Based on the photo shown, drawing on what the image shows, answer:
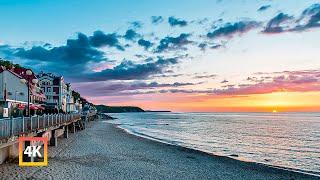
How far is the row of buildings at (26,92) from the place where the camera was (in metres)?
42.0

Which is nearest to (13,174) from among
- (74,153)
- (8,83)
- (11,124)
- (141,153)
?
(11,124)

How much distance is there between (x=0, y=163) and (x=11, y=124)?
182 inches

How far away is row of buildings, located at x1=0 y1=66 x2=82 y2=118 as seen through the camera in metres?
42.0

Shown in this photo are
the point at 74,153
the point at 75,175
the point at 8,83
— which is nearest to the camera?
the point at 75,175

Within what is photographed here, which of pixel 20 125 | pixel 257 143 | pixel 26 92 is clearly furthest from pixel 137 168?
pixel 26 92

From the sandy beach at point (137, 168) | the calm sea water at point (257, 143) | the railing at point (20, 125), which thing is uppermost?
the railing at point (20, 125)

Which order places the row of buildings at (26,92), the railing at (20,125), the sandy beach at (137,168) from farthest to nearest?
1. the row of buildings at (26,92)
2. the sandy beach at (137,168)
3. the railing at (20,125)

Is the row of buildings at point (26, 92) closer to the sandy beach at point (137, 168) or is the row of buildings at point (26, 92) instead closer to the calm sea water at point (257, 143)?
the sandy beach at point (137, 168)

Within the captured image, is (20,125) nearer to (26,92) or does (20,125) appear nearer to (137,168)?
(137,168)

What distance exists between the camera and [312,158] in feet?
113

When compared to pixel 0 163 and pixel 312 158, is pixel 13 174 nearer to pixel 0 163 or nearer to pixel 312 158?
pixel 0 163

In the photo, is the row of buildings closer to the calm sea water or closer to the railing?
the railing

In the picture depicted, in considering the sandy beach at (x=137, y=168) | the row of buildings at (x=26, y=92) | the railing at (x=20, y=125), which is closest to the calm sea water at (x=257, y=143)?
the sandy beach at (x=137, y=168)

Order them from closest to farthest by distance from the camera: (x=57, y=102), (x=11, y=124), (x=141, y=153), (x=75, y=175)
→ (x=11, y=124) → (x=75, y=175) → (x=141, y=153) → (x=57, y=102)
